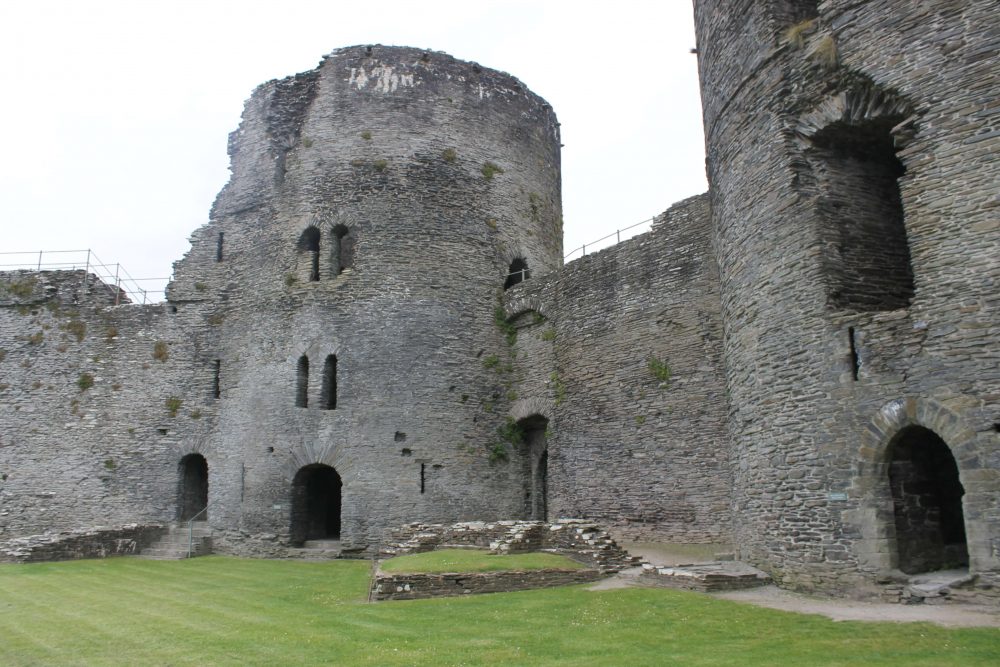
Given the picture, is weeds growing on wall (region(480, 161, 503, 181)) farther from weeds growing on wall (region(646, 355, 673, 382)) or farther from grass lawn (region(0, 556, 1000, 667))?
grass lawn (region(0, 556, 1000, 667))

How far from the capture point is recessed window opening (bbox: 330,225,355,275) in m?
22.3

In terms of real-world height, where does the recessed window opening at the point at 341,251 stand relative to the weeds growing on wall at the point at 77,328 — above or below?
above

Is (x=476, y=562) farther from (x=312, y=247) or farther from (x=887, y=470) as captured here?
(x=312, y=247)

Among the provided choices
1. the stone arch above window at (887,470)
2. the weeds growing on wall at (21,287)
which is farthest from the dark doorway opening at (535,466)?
the weeds growing on wall at (21,287)

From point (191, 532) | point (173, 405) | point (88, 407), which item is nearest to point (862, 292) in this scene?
point (191, 532)

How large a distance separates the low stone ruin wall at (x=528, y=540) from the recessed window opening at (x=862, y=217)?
236 inches

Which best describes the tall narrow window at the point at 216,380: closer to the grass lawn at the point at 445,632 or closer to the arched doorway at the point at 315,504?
the arched doorway at the point at 315,504

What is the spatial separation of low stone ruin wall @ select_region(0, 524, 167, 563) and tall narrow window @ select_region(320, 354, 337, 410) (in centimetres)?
595

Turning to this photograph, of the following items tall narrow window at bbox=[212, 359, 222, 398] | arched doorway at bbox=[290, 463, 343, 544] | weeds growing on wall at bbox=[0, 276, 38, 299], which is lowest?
arched doorway at bbox=[290, 463, 343, 544]

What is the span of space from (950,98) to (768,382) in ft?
14.4

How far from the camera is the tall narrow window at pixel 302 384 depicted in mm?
Result: 21375

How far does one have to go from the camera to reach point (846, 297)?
11633mm

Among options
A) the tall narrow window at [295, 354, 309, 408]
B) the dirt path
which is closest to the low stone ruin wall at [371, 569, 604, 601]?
the dirt path

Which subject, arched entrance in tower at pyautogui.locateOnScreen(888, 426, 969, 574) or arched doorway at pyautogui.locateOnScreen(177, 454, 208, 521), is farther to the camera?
arched doorway at pyautogui.locateOnScreen(177, 454, 208, 521)
